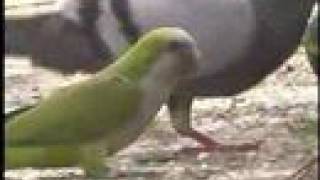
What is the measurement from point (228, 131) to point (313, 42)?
5.6 inches

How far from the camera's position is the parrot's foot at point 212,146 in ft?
3.63

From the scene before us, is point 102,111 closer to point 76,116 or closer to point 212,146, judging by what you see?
point 76,116

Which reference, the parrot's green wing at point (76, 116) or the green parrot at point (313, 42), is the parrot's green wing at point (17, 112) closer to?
the parrot's green wing at point (76, 116)

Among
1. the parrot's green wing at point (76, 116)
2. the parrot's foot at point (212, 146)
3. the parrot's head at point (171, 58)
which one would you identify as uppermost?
the parrot's head at point (171, 58)

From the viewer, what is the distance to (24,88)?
1051 mm

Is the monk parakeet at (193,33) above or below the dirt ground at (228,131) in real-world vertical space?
above

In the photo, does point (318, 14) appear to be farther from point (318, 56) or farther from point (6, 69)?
point (6, 69)

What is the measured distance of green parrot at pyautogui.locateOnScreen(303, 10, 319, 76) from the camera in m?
1.13

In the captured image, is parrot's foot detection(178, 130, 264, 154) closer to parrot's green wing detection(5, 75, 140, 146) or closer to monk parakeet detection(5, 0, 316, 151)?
monk parakeet detection(5, 0, 316, 151)

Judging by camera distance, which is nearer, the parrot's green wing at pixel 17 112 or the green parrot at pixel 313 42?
the parrot's green wing at pixel 17 112

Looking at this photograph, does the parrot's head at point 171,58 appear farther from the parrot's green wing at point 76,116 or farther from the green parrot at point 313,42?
the green parrot at point 313,42

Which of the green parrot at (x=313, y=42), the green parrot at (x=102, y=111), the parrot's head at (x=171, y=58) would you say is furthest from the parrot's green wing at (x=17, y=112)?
the green parrot at (x=313, y=42)

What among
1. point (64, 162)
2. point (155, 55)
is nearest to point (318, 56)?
point (155, 55)

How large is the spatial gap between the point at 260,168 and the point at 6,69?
0.30 m
